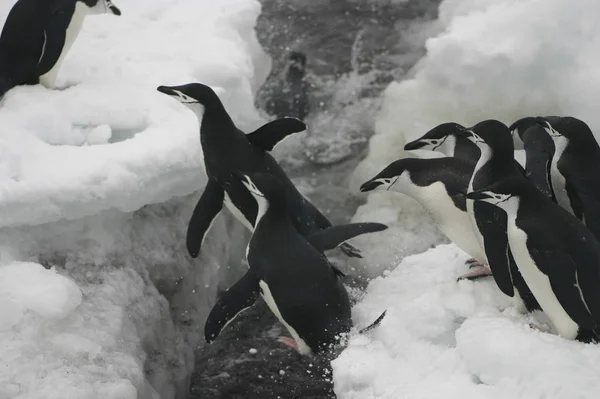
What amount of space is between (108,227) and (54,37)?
3.51 feet

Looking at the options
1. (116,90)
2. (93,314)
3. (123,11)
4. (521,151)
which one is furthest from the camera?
(123,11)

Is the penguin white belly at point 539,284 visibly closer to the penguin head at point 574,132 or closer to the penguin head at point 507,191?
the penguin head at point 507,191

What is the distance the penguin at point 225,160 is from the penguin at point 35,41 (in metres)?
0.74

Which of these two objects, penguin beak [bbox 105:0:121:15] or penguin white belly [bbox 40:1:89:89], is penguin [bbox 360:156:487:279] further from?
penguin beak [bbox 105:0:121:15]

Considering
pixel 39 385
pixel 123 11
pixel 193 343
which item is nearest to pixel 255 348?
pixel 193 343

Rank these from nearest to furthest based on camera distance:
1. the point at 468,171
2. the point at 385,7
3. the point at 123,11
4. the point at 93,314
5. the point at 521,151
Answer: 1. the point at 93,314
2. the point at 468,171
3. the point at 521,151
4. the point at 123,11
5. the point at 385,7

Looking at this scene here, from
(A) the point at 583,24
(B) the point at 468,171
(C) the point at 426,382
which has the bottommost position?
(C) the point at 426,382

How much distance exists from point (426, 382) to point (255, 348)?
0.93 metres

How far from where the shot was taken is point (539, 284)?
6.80 ft

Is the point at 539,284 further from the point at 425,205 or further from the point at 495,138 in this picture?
the point at 425,205

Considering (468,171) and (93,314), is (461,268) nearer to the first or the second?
(468,171)

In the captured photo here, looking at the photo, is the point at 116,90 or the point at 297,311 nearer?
the point at 297,311

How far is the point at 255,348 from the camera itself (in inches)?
108

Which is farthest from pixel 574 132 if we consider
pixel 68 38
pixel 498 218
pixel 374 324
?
pixel 68 38
